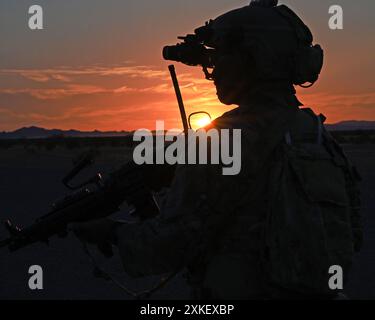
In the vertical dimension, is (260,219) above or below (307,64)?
below

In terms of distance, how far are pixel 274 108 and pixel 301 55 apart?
24cm

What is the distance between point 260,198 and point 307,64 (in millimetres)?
600

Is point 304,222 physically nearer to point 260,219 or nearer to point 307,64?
point 260,219

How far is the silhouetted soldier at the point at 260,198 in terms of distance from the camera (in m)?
2.67

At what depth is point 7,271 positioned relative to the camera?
937 centimetres

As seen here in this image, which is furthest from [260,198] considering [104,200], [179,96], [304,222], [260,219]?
[104,200]

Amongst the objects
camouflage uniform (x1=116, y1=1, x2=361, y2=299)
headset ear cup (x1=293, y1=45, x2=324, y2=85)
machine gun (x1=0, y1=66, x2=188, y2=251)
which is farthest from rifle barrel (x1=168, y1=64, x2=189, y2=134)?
headset ear cup (x1=293, y1=45, x2=324, y2=85)

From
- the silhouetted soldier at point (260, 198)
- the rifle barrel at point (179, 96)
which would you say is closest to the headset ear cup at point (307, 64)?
the silhouetted soldier at point (260, 198)

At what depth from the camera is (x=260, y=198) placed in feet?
9.04

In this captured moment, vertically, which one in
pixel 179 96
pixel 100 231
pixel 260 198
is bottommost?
pixel 100 231

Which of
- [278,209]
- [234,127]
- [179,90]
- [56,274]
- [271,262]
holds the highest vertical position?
[179,90]

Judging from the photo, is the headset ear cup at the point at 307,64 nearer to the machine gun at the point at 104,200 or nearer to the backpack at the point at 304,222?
the backpack at the point at 304,222

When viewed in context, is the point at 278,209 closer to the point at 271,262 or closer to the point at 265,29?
the point at 271,262
